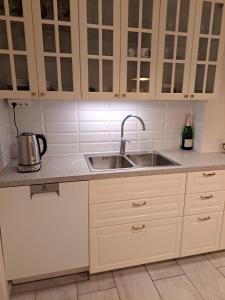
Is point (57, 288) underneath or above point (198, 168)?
underneath

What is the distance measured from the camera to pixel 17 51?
4.58ft

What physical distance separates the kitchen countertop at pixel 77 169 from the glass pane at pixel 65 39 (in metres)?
0.82

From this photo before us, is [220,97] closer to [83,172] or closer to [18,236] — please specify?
[83,172]

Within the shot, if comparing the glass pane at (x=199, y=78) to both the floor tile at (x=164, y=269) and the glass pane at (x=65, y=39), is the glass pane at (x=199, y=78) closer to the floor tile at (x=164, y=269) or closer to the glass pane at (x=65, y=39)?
the glass pane at (x=65, y=39)

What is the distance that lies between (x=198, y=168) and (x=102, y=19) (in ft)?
4.20

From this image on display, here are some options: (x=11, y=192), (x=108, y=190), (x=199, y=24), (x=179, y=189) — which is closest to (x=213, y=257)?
(x=179, y=189)

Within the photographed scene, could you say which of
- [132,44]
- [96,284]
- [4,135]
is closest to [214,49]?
[132,44]

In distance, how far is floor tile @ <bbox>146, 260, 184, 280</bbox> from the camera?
1.75 meters

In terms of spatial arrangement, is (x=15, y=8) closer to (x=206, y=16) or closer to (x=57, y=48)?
(x=57, y=48)

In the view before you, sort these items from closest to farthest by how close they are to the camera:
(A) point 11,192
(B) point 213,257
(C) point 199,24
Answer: (A) point 11,192 → (C) point 199,24 → (B) point 213,257

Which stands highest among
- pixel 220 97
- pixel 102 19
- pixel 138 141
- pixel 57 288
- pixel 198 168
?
pixel 102 19

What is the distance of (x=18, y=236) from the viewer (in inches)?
58.5

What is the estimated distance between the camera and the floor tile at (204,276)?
159 cm

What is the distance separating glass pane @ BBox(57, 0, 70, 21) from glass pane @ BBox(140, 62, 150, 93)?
2.01 ft
